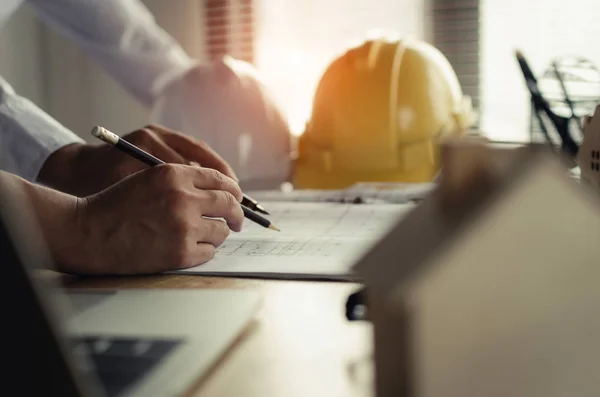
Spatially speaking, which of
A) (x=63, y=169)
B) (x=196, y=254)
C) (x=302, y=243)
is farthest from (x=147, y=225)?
(x=63, y=169)

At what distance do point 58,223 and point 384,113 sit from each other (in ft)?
2.27

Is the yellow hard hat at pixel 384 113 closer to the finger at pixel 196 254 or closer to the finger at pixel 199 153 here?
the finger at pixel 199 153

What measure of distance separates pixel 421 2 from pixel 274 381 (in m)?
2.14

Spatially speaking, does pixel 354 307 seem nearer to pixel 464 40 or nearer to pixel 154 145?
pixel 154 145

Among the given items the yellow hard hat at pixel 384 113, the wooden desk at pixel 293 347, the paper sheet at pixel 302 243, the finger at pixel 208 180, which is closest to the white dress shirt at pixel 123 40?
the yellow hard hat at pixel 384 113

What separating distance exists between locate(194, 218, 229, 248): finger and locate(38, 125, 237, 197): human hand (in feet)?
0.52

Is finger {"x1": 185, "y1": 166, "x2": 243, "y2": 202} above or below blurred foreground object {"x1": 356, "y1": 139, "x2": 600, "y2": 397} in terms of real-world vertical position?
below

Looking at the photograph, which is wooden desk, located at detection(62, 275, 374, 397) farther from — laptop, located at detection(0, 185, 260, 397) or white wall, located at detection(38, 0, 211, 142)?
white wall, located at detection(38, 0, 211, 142)

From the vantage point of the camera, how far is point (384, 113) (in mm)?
1166

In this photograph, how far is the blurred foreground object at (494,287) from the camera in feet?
0.72

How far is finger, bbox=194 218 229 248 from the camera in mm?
622

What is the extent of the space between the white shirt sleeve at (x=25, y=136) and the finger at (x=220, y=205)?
14.6 inches

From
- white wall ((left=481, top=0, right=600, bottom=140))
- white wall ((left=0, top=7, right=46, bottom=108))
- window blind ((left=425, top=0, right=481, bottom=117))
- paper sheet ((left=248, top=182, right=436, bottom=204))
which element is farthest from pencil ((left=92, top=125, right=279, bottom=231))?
white wall ((left=0, top=7, right=46, bottom=108))

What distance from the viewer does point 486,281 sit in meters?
0.22
